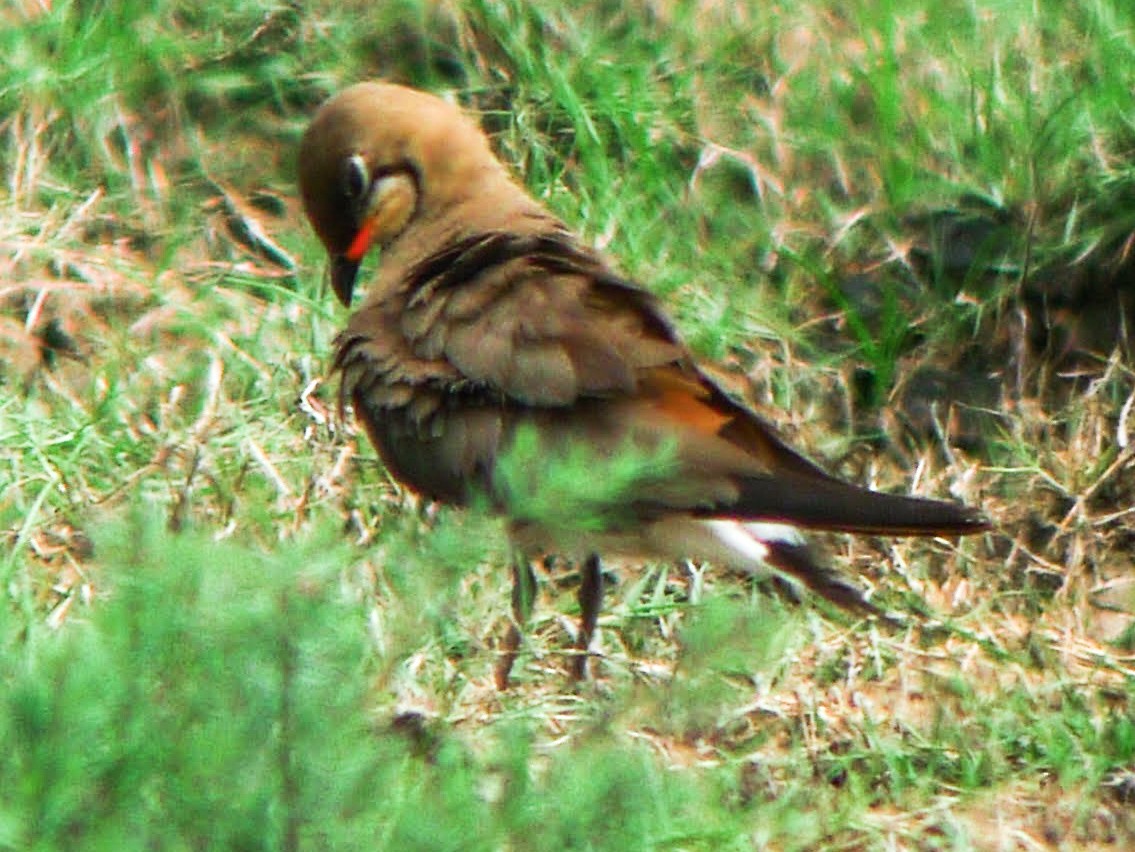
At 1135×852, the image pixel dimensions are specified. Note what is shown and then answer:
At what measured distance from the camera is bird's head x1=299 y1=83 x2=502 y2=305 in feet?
16.1

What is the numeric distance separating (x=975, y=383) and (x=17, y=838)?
130 inches

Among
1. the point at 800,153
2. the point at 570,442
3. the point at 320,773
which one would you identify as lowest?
the point at 800,153

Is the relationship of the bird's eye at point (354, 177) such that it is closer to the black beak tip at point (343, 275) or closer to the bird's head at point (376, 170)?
the bird's head at point (376, 170)

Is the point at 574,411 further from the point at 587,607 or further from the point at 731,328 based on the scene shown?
the point at 731,328

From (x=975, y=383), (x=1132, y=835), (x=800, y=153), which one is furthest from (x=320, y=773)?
(x=800, y=153)

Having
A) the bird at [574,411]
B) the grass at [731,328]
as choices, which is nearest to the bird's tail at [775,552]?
the bird at [574,411]

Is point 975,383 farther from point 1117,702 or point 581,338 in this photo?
point 581,338

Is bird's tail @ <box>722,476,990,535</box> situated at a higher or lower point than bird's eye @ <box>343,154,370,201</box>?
higher

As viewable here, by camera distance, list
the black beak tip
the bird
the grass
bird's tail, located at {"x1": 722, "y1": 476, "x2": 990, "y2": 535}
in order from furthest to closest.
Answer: the black beak tip
the grass
the bird
bird's tail, located at {"x1": 722, "y1": 476, "x2": 990, "y2": 535}

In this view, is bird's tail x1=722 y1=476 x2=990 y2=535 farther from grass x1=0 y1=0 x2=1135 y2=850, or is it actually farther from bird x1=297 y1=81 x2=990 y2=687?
grass x1=0 y1=0 x2=1135 y2=850

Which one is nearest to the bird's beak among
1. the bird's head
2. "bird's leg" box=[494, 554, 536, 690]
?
the bird's head

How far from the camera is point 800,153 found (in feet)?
18.2

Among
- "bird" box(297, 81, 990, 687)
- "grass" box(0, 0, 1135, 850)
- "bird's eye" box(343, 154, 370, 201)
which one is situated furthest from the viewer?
"bird's eye" box(343, 154, 370, 201)

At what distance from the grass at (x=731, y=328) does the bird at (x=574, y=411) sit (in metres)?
0.19
